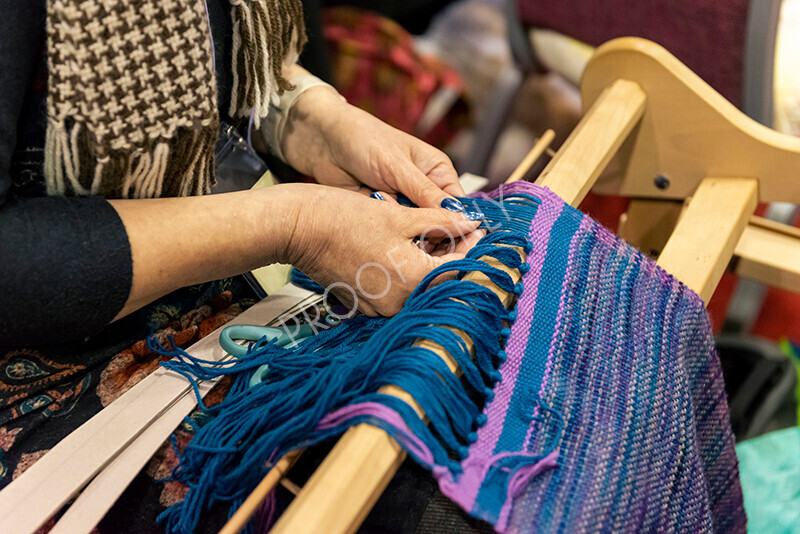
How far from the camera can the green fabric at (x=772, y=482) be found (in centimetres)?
87

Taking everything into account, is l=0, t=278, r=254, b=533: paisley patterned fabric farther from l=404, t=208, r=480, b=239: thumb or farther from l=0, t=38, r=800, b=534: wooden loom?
l=404, t=208, r=480, b=239: thumb

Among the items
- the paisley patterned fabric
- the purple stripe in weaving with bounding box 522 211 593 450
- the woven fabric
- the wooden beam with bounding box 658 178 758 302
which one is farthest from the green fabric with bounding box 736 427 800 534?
the paisley patterned fabric

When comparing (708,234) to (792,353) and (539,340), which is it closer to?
(539,340)

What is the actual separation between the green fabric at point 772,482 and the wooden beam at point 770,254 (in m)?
0.26

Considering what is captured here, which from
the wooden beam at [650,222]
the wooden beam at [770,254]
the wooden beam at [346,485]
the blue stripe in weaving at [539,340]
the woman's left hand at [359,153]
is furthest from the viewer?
the wooden beam at [650,222]

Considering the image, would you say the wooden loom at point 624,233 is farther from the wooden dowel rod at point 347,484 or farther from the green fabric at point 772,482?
the green fabric at point 772,482

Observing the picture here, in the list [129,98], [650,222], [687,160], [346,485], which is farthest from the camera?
[650,222]

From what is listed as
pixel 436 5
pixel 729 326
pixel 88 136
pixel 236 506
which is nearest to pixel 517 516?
pixel 236 506

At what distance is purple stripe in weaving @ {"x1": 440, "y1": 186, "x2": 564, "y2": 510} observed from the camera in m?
0.49

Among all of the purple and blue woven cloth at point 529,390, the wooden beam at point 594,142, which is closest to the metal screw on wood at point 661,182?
the wooden beam at point 594,142

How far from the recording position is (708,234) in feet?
2.41

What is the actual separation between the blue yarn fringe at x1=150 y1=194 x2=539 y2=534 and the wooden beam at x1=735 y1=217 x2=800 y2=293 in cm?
40

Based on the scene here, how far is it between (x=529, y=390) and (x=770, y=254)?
20.0 inches

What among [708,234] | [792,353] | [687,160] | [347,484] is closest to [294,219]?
[347,484]
